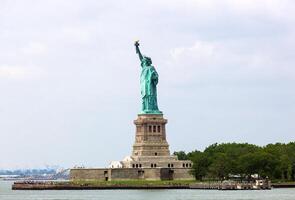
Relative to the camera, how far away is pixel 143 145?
159m

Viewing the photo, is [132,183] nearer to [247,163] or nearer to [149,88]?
[247,163]

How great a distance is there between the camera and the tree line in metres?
143

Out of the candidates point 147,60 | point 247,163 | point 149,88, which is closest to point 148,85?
point 149,88

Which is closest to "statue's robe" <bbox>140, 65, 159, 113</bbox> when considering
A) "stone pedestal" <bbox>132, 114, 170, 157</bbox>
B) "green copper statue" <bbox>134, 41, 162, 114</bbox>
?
"green copper statue" <bbox>134, 41, 162, 114</bbox>

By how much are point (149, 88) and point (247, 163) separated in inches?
1058

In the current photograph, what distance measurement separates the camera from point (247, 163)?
469 ft

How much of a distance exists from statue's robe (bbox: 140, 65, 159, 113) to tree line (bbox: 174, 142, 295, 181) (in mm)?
11406

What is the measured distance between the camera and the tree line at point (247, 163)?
470 feet

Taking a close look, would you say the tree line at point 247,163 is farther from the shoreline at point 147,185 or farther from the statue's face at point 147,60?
the statue's face at point 147,60

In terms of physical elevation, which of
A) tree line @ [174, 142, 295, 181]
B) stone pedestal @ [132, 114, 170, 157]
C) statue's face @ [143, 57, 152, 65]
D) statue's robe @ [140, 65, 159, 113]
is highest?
statue's face @ [143, 57, 152, 65]

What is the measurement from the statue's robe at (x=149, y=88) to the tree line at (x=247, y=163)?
11406 millimetres

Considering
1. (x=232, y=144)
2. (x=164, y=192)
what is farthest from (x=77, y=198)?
(x=232, y=144)

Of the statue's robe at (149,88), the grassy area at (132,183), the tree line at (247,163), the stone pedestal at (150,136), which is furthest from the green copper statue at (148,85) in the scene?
the grassy area at (132,183)

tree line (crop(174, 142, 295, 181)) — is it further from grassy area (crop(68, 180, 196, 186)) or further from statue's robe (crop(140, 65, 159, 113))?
statue's robe (crop(140, 65, 159, 113))
